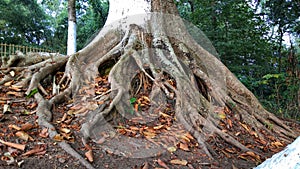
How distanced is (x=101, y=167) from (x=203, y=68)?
2735 mm

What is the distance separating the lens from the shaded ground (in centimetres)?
212

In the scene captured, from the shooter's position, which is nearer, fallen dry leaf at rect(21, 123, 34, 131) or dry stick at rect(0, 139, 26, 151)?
dry stick at rect(0, 139, 26, 151)

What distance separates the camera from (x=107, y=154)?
7.63ft

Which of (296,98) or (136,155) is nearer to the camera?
(136,155)

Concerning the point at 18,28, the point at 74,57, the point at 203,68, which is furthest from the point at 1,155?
the point at 18,28

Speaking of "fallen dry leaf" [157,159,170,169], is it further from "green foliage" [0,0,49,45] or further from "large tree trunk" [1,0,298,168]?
"green foliage" [0,0,49,45]

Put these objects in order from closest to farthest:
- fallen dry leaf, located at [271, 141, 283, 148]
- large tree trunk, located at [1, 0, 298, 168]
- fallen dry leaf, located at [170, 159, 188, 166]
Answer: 1. fallen dry leaf, located at [170, 159, 188, 166]
2. large tree trunk, located at [1, 0, 298, 168]
3. fallen dry leaf, located at [271, 141, 283, 148]

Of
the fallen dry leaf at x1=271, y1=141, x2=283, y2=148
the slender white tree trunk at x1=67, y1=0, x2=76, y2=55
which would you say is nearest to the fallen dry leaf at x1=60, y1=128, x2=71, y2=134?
the fallen dry leaf at x1=271, y1=141, x2=283, y2=148

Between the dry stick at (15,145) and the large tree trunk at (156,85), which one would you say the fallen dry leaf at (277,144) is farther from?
the dry stick at (15,145)

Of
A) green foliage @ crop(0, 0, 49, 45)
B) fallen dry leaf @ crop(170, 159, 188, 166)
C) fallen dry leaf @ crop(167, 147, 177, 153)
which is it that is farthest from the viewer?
green foliage @ crop(0, 0, 49, 45)

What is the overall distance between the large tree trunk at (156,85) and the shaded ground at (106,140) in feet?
0.19

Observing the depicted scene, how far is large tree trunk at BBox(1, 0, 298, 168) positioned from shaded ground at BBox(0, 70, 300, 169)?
0.06 m

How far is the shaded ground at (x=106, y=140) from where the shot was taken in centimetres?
212

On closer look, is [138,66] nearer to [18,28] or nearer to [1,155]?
[1,155]
